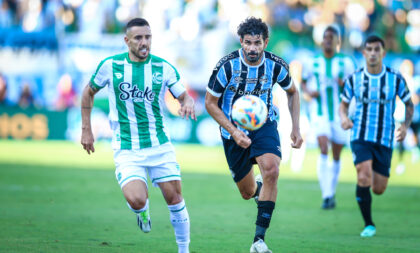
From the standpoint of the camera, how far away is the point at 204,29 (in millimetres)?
28422

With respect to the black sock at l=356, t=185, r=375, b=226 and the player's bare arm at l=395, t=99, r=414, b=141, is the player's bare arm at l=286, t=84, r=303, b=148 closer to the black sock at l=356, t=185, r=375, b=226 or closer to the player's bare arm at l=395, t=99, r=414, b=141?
the black sock at l=356, t=185, r=375, b=226

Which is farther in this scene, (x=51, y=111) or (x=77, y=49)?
(x=77, y=49)

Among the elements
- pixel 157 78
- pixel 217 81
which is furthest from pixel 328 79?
pixel 157 78

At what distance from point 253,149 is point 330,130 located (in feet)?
15.0

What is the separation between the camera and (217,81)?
7246 mm

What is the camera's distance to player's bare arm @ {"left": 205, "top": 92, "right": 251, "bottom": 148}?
680 cm

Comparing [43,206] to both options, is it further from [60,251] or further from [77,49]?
[77,49]

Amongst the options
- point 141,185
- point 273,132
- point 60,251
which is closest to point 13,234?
point 60,251

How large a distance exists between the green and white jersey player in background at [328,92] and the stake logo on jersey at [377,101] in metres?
2.38

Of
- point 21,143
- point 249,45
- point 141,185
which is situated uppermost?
point 249,45

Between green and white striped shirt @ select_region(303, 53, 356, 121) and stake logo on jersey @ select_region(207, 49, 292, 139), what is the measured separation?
14.5ft

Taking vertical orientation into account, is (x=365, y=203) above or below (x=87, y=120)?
below

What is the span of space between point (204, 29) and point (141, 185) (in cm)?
2222

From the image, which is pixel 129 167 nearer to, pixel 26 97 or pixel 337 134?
pixel 337 134
